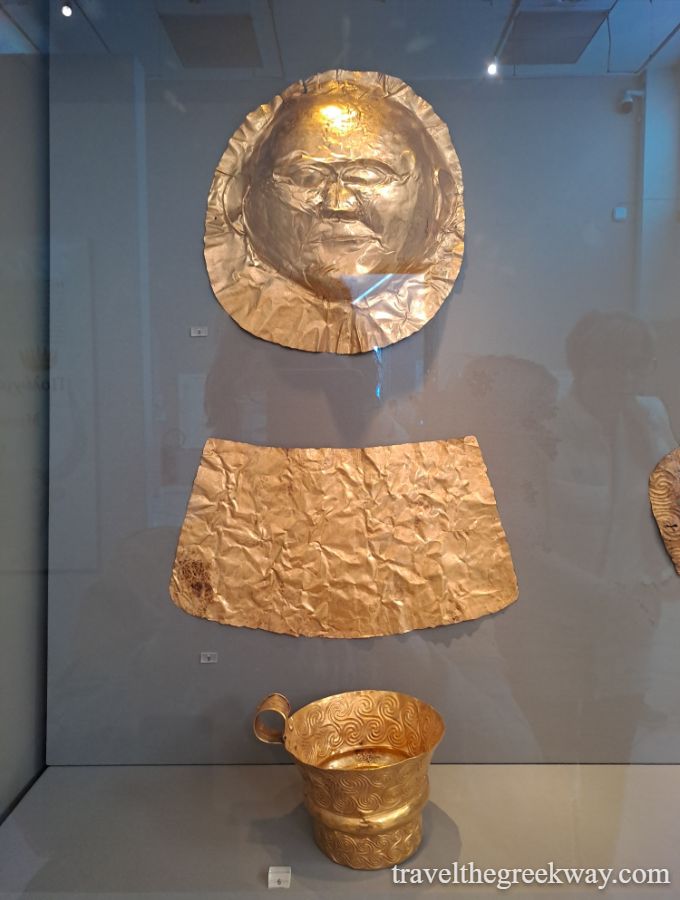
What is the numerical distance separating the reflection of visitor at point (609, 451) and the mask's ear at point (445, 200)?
0.34m

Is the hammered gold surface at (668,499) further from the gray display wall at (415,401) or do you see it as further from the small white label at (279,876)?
the small white label at (279,876)

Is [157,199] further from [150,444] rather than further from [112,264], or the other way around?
[150,444]

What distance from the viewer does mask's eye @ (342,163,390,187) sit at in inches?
55.2

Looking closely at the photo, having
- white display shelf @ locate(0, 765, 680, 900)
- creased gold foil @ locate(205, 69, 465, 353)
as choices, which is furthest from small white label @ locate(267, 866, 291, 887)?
creased gold foil @ locate(205, 69, 465, 353)

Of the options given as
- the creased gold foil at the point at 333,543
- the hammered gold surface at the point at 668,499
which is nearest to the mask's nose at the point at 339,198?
the creased gold foil at the point at 333,543

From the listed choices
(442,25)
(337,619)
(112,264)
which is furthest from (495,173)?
(337,619)

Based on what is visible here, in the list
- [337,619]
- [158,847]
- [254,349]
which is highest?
[254,349]

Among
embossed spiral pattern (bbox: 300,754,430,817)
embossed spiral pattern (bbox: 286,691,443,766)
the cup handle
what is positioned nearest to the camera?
embossed spiral pattern (bbox: 300,754,430,817)

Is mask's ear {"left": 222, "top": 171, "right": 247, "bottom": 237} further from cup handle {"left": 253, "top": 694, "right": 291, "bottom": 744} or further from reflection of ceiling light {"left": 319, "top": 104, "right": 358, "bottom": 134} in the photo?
cup handle {"left": 253, "top": 694, "right": 291, "bottom": 744}

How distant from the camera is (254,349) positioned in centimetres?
145

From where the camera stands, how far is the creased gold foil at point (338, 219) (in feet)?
4.62

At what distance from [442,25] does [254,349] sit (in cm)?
74

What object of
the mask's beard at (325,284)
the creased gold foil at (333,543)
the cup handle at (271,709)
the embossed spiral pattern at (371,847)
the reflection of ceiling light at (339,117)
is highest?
the reflection of ceiling light at (339,117)

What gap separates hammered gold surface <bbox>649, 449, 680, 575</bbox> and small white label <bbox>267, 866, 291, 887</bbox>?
3.07ft
